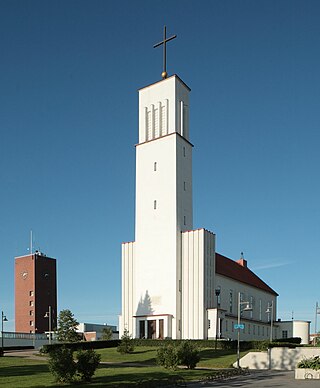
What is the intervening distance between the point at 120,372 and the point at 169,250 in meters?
30.7

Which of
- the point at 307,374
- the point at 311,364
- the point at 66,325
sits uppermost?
the point at 311,364

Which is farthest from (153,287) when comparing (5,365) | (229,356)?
(5,365)

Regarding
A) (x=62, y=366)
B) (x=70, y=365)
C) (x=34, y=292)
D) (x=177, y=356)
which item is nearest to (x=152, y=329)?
(x=177, y=356)

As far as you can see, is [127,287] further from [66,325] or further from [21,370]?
[21,370]

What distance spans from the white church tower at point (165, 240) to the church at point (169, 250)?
0.11 meters

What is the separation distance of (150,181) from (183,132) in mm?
7232

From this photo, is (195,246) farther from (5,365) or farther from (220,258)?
(5,365)

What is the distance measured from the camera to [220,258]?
7450 centimetres

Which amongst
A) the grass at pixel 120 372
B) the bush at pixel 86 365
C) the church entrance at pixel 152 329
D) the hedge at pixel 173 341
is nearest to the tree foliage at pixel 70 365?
the bush at pixel 86 365

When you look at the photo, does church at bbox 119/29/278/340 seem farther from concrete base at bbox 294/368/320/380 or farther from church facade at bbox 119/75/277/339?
concrete base at bbox 294/368/320/380

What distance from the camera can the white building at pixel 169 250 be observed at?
197 feet

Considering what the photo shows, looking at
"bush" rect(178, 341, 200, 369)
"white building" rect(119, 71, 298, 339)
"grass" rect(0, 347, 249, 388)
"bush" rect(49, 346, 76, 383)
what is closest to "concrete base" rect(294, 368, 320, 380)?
"grass" rect(0, 347, 249, 388)

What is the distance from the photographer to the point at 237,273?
7600cm

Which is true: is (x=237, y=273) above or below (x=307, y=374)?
above
